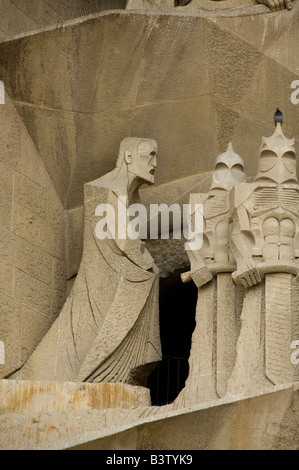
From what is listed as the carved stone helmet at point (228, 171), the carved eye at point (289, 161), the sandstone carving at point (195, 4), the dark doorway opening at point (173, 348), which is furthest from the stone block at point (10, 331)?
the sandstone carving at point (195, 4)

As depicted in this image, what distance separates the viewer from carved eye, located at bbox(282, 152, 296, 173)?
11062 mm

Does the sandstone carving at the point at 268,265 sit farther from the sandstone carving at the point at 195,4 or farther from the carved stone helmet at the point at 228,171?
the sandstone carving at the point at 195,4

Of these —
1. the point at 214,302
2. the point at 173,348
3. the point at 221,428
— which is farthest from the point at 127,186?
the point at 221,428

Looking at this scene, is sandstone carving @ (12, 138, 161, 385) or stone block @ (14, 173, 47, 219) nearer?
sandstone carving @ (12, 138, 161, 385)

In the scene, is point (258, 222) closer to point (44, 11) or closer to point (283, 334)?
point (283, 334)

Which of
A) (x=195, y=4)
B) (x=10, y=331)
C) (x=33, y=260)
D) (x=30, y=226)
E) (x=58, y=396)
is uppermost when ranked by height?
(x=195, y=4)

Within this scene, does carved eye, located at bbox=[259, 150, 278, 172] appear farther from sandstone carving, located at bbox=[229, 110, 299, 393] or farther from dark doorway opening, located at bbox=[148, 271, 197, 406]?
dark doorway opening, located at bbox=[148, 271, 197, 406]

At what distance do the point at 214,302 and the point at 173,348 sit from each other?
7.02 feet

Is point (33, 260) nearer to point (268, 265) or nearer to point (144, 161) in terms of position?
point (144, 161)

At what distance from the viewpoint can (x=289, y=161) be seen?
11.1 meters

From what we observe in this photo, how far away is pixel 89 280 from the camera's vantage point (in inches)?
460

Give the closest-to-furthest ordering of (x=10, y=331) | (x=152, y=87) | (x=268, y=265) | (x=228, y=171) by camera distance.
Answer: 1. (x=268, y=265)
2. (x=228, y=171)
3. (x=10, y=331)
4. (x=152, y=87)

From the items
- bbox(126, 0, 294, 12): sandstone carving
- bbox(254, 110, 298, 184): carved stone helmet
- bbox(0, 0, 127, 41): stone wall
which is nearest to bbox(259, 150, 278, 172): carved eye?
bbox(254, 110, 298, 184): carved stone helmet

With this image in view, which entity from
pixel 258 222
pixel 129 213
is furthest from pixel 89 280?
pixel 258 222
